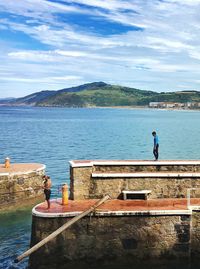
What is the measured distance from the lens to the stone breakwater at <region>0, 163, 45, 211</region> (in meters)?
25.9

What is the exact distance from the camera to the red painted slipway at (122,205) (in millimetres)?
17531

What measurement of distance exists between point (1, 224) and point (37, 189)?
4.37m

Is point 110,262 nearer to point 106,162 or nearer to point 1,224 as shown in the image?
point 106,162

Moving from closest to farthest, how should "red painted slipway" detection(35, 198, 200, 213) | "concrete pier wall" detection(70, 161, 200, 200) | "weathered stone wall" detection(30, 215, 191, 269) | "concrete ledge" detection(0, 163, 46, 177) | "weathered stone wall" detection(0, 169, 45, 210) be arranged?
"weathered stone wall" detection(30, 215, 191, 269), "red painted slipway" detection(35, 198, 200, 213), "concrete pier wall" detection(70, 161, 200, 200), "weathered stone wall" detection(0, 169, 45, 210), "concrete ledge" detection(0, 163, 46, 177)

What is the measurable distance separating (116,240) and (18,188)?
11034 mm

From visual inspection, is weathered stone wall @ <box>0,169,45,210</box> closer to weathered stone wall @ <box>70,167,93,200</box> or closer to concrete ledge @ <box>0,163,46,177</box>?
concrete ledge @ <box>0,163,46,177</box>

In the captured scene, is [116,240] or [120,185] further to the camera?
[120,185]

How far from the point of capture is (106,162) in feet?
68.2

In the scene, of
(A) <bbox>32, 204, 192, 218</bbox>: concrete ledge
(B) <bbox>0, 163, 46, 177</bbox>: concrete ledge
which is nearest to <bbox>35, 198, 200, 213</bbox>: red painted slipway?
(A) <bbox>32, 204, 192, 218</bbox>: concrete ledge

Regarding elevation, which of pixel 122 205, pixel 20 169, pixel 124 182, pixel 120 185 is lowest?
pixel 122 205

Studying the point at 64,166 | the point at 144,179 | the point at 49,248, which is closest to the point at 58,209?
the point at 49,248

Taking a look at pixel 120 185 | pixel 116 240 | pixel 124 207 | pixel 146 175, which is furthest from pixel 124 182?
pixel 116 240

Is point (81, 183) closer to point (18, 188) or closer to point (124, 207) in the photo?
point (124, 207)

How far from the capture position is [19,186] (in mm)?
26406
